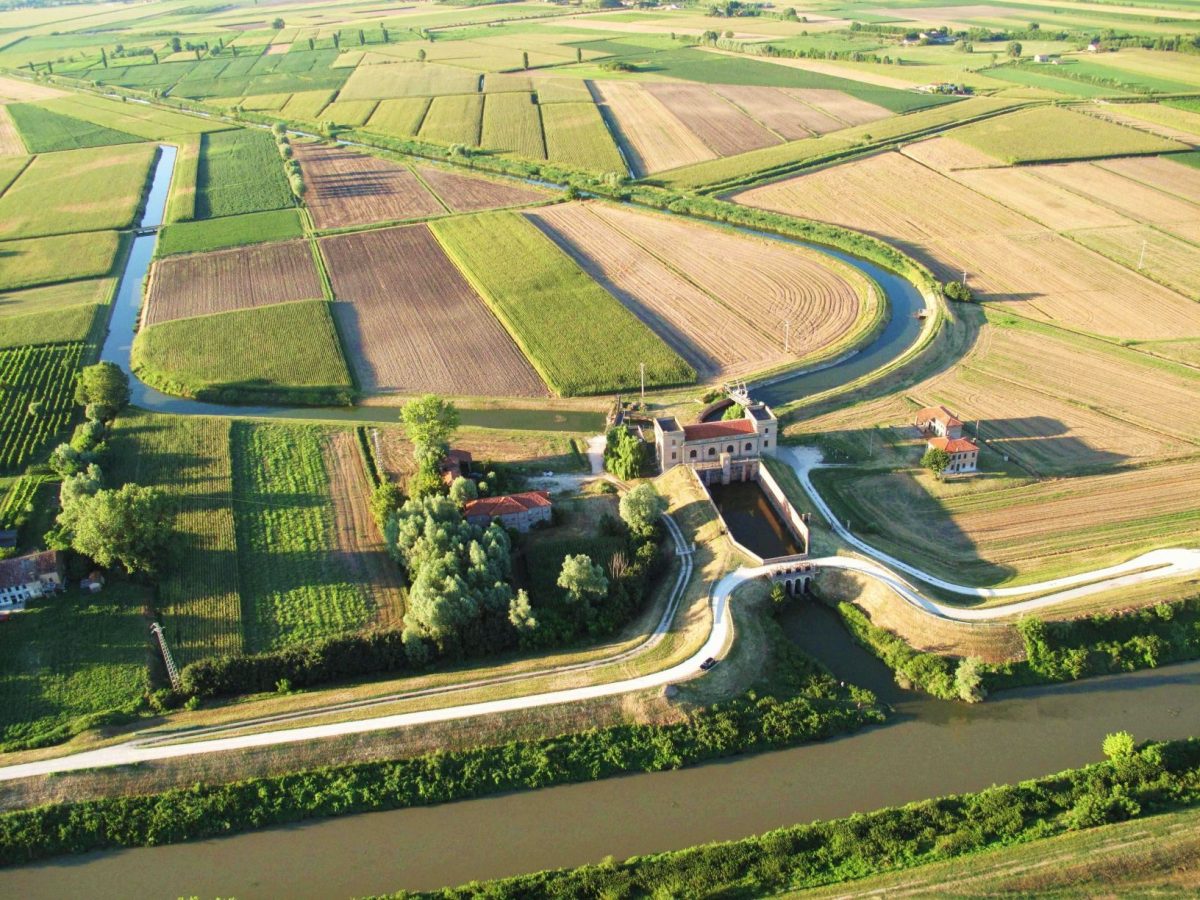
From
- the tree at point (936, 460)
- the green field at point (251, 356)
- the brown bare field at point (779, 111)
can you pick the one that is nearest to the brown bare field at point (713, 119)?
the brown bare field at point (779, 111)

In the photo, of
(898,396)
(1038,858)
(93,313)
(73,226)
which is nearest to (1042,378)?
(898,396)

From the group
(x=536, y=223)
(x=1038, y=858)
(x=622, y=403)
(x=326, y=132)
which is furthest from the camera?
(x=326, y=132)

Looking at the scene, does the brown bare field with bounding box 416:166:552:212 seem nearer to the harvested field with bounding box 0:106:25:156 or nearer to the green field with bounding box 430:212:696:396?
the green field with bounding box 430:212:696:396

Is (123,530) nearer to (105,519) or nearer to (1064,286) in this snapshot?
(105,519)

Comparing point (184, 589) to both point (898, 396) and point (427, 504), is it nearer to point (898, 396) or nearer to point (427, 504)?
A: point (427, 504)

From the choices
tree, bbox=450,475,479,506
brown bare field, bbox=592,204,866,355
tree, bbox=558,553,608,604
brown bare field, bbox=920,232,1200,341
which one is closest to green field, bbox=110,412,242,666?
tree, bbox=450,475,479,506

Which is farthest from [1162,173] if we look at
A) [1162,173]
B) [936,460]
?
[936,460]
